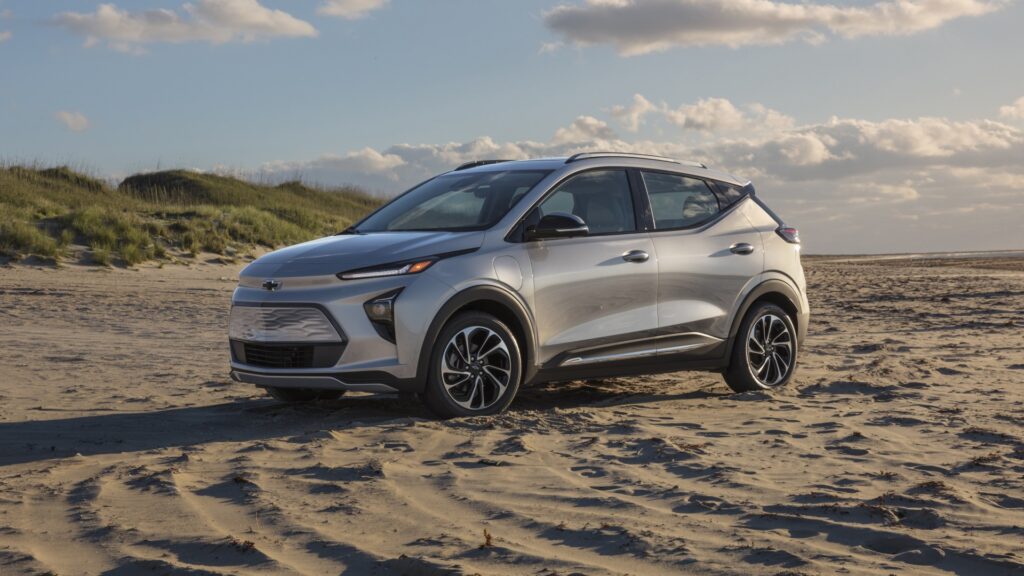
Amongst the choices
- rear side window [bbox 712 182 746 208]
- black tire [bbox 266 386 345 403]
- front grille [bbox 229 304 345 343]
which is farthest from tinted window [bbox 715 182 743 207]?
front grille [bbox 229 304 345 343]

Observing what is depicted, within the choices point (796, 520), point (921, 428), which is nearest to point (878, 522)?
point (796, 520)

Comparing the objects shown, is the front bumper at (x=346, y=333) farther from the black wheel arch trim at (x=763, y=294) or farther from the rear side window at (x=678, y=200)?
the black wheel arch trim at (x=763, y=294)

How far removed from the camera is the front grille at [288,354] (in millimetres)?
7895

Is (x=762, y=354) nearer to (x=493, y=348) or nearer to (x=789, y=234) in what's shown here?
(x=789, y=234)

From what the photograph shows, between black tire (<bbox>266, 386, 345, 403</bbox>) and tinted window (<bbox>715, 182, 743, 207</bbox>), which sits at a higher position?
tinted window (<bbox>715, 182, 743, 207</bbox>)

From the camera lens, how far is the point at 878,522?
5586mm

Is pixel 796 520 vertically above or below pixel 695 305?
below

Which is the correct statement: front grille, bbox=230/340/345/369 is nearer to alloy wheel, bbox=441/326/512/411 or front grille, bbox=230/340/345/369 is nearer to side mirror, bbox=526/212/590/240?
alloy wheel, bbox=441/326/512/411

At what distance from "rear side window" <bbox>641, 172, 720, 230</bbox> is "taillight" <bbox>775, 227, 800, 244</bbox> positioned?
727 mm

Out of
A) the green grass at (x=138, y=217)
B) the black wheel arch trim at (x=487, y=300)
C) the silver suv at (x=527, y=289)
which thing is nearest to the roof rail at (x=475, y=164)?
the silver suv at (x=527, y=289)

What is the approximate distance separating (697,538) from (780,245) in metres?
5.35

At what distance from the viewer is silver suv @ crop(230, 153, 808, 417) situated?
7.89 m

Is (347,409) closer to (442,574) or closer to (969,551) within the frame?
(442,574)

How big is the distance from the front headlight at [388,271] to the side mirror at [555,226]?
827mm
